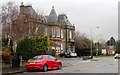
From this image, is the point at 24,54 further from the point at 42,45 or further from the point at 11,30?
the point at 11,30

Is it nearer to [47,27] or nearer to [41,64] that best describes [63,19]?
[47,27]

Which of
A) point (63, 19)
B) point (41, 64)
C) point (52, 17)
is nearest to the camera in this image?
point (41, 64)

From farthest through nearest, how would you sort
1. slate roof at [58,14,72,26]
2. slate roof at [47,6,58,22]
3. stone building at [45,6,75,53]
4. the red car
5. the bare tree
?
slate roof at [58,14,72,26] < slate roof at [47,6,58,22] < stone building at [45,6,75,53] < the bare tree < the red car

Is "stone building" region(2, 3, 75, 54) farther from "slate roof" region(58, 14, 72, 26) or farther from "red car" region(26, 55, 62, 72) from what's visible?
"red car" region(26, 55, 62, 72)

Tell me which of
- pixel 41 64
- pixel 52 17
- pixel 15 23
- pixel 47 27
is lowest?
pixel 41 64

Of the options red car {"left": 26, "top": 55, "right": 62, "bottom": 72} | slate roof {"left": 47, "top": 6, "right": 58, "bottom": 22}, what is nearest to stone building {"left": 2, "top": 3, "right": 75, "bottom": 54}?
slate roof {"left": 47, "top": 6, "right": 58, "bottom": 22}

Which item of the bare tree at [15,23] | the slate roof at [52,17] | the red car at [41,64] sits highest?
the slate roof at [52,17]

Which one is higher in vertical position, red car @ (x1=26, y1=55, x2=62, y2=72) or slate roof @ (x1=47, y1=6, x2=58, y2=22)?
slate roof @ (x1=47, y1=6, x2=58, y2=22)

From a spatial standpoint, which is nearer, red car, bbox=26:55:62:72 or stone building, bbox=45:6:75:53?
red car, bbox=26:55:62:72

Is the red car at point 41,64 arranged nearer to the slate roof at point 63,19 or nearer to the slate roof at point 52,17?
the slate roof at point 52,17

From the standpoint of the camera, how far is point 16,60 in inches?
1243

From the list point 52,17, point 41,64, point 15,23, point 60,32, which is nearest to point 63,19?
point 60,32

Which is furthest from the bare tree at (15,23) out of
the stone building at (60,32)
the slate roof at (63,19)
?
the slate roof at (63,19)

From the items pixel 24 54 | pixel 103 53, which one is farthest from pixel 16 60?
pixel 103 53
